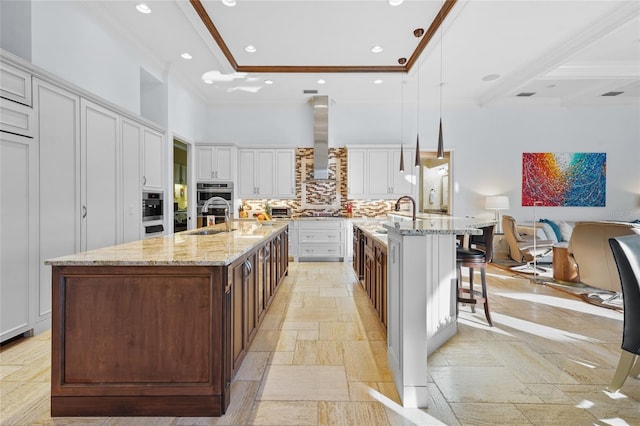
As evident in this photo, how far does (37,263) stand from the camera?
112 inches

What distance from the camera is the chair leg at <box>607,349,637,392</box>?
1.98 metres

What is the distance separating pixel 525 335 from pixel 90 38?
5.28 m

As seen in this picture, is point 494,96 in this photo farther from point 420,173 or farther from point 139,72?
point 139,72

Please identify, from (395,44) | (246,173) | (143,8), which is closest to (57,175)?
(143,8)

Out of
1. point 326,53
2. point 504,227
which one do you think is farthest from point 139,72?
point 504,227

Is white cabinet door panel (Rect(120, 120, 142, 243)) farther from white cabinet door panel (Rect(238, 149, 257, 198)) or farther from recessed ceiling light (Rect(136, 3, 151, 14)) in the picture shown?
white cabinet door panel (Rect(238, 149, 257, 198))

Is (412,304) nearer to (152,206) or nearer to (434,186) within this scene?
(152,206)

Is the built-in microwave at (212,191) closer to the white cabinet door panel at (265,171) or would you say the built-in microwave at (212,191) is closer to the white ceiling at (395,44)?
the white cabinet door panel at (265,171)

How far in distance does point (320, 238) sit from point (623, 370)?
16.5ft

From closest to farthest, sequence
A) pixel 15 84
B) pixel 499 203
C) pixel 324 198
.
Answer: pixel 15 84 → pixel 499 203 → pixel 324 198

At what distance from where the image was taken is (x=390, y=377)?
2.22m

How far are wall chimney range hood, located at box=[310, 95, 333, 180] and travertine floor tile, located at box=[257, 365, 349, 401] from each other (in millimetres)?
4841

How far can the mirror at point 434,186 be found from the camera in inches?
298

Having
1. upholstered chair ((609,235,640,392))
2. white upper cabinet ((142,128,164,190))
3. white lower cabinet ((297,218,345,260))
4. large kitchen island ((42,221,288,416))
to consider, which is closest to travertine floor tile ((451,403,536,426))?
upholstered chair ((609,235,640,392))
